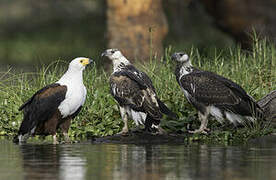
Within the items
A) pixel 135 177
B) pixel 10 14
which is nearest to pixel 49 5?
pixel 10 14

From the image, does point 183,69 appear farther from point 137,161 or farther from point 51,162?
Answer: point 51,162

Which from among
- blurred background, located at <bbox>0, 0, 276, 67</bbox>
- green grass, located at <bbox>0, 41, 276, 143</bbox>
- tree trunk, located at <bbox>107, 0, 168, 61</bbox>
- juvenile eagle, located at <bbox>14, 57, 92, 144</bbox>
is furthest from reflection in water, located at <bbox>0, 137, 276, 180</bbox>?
tree trunk, located at <bbox>107, 0, 168, 61</bbox>

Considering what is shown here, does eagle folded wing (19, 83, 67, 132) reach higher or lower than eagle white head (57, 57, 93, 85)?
lower

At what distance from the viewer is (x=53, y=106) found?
1176 centimetres

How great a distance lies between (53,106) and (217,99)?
2.57m

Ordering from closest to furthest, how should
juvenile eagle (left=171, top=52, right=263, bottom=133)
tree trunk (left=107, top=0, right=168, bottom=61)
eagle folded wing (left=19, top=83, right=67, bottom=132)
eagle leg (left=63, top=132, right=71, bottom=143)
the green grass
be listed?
eagle folded wing (left=19, top=83, right=67, bottom=132), eagle leg (left=63, top=132, right=71, bottom=143), juvenile eagle (left=171, top=52, right=263, bottom=133), the green grass, tree trunk (left=107, top=0, right=168, bottom=61)

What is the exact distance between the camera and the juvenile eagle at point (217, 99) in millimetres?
12273

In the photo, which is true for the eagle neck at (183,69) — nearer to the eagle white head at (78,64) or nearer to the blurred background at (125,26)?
the blurred background at (125,26)

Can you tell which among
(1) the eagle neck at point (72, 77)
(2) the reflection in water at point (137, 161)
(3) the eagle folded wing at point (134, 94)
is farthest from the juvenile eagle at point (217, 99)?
(1) the eagle neck at point (72, 77)

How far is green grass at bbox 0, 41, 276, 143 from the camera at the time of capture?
502 inches

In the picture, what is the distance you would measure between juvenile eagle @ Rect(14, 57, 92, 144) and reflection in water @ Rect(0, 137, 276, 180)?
43 centimetres

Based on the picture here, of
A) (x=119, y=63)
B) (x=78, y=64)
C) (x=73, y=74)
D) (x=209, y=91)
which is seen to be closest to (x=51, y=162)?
(x=73, y=74)

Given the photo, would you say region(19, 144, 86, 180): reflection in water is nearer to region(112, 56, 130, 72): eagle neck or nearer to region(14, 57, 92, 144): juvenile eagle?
region(14, 57, 92, 144): juvenile eagle

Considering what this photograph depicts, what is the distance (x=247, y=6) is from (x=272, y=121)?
11.1m
